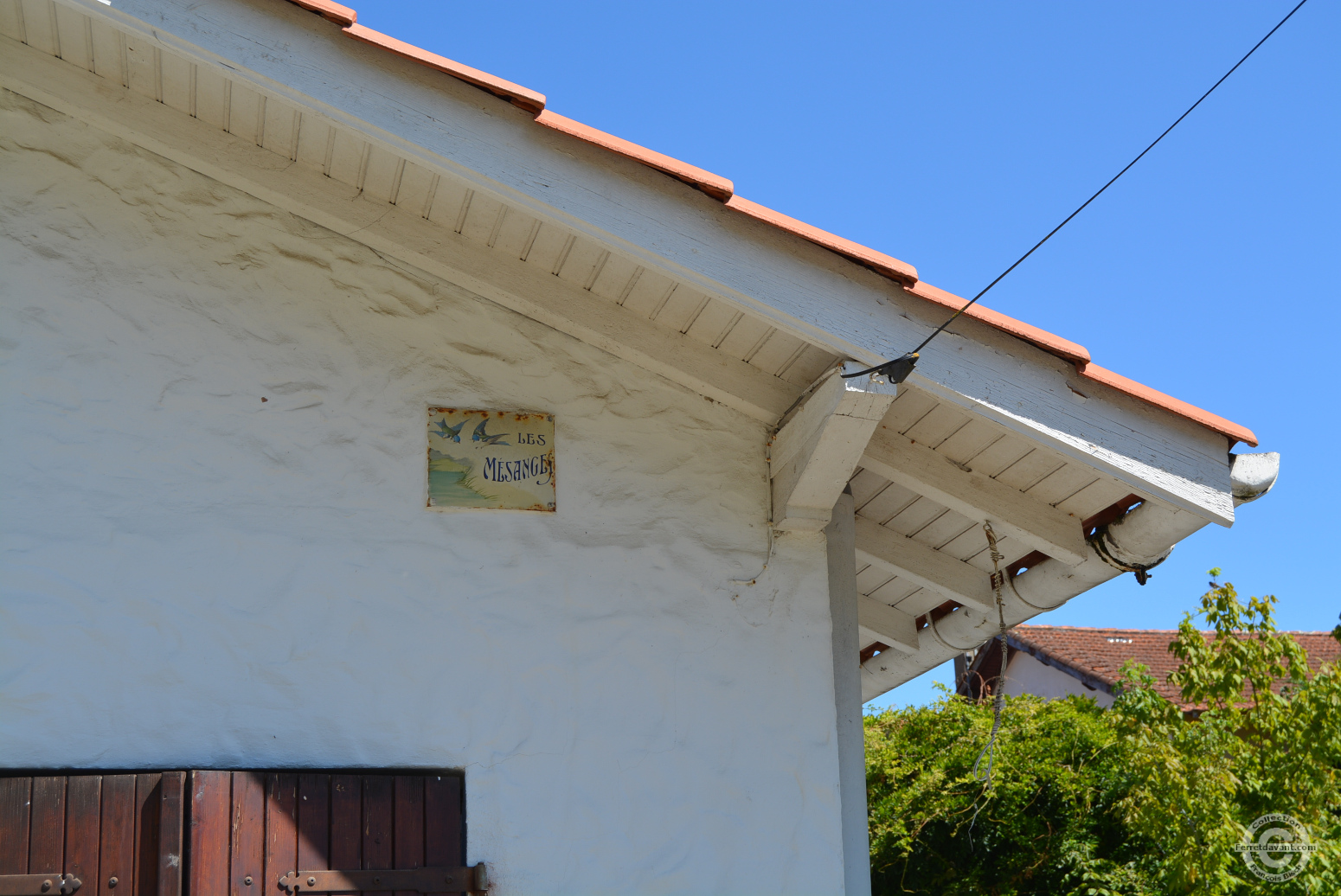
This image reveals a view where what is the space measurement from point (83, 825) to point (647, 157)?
2.41 m

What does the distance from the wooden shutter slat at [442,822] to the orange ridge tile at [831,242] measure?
1.90 metres

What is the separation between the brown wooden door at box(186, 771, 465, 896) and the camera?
10.8 ft

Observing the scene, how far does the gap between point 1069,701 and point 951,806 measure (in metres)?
1.56

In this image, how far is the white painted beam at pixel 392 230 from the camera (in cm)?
402

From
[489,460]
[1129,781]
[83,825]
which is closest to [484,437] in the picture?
[489,460]

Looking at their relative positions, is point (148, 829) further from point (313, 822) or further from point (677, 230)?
point (677, 230)

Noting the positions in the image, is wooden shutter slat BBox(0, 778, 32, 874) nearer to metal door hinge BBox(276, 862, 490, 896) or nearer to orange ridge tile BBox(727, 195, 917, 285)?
metal door hinge BBox(276, 862, 490, 896)

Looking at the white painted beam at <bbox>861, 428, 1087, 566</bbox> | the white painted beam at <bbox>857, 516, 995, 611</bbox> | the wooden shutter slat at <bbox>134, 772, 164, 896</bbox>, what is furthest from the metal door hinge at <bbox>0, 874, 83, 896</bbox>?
the white painted beam at <bbox>857, 516, 995, 611</bbox>

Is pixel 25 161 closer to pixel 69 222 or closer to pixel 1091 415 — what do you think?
pixel 69 222

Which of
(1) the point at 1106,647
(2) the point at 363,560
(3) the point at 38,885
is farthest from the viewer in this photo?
(1) the point at 1106,647

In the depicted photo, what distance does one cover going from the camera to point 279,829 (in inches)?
134

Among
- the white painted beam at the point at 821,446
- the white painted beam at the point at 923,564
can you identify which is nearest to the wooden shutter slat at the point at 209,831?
the white painted beam at the point at 821,446

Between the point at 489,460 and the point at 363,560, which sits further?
the point at 489,460

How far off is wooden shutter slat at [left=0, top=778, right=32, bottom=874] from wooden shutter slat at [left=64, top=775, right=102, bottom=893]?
4.0 inches
